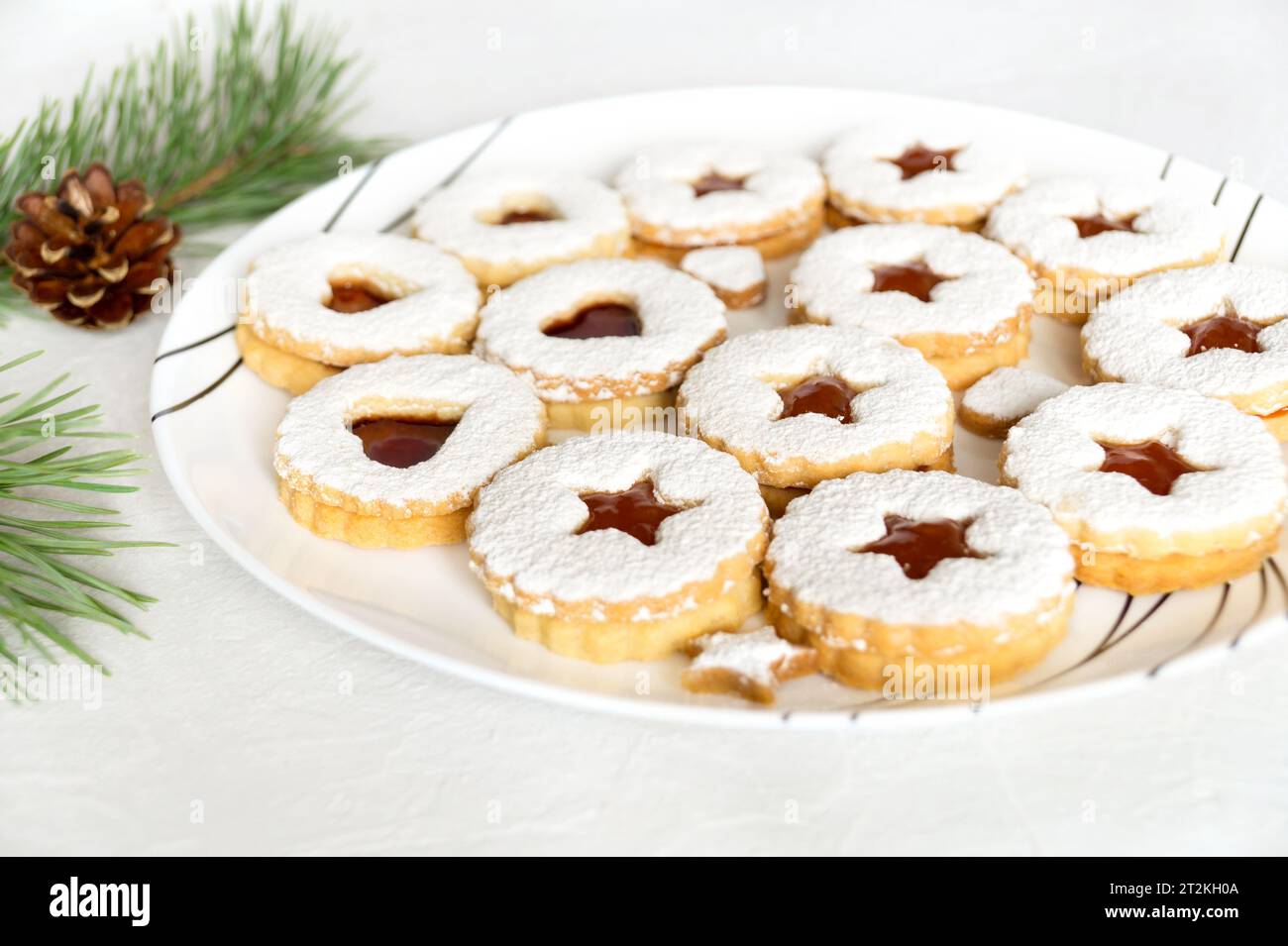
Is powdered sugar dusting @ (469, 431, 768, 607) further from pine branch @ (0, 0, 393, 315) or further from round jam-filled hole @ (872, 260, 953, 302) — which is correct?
pine branch @ (0, 0, 393, 315)

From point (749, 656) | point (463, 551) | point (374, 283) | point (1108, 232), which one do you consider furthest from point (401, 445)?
point (1108, 232)

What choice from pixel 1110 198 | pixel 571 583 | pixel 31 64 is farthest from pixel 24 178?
pixel 1110 198

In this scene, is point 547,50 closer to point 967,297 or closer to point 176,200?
point 176,200

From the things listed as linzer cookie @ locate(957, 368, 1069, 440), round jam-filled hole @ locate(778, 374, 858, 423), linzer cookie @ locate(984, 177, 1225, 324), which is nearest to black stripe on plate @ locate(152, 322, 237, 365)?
round jam-filled hole @ locate(778, 374, 858, 423)

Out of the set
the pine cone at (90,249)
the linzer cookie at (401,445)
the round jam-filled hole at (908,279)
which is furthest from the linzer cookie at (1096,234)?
the pine cone at (90,249)

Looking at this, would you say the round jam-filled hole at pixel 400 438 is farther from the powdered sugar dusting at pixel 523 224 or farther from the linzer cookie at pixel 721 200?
the linzer cookie at pixel 721 200
